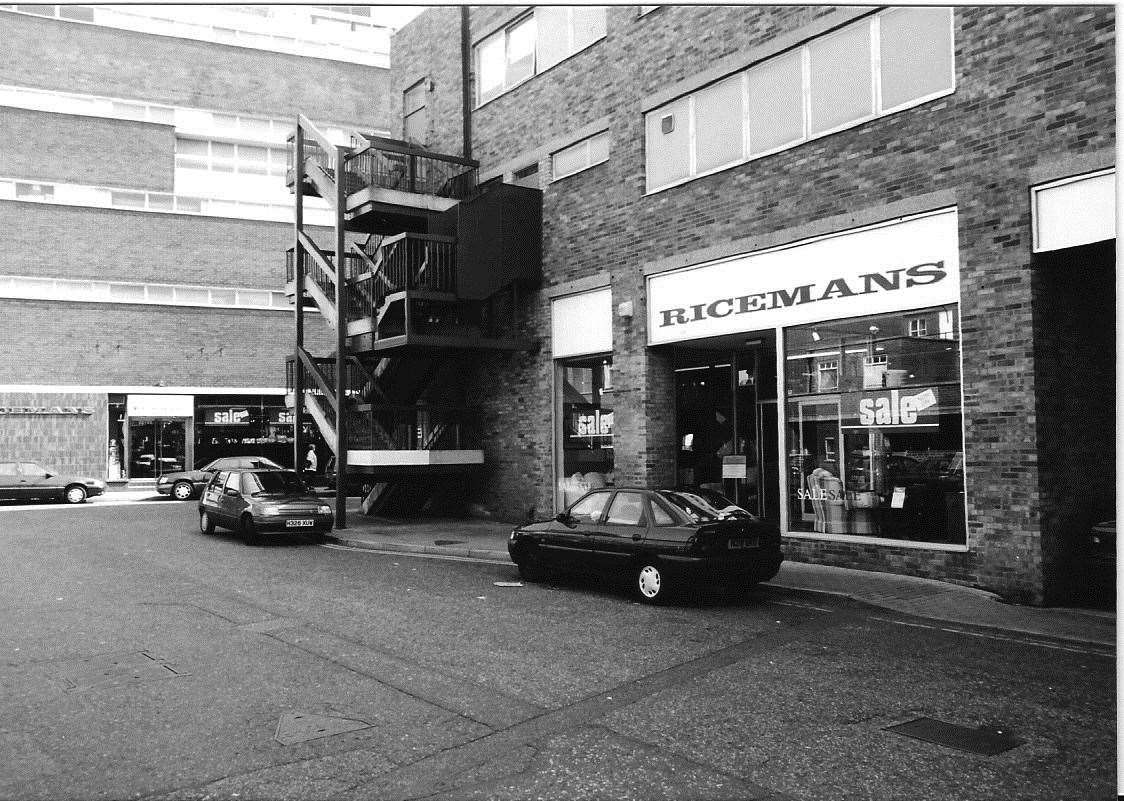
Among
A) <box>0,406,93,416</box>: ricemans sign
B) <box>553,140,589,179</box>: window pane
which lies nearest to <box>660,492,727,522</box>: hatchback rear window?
<box>553,140,589,179</box>: window pane

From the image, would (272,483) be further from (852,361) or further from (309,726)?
(309,726)

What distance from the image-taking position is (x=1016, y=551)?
10.4 metres

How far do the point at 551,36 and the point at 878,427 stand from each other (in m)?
10.7

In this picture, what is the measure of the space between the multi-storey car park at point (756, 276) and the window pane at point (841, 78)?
41mm

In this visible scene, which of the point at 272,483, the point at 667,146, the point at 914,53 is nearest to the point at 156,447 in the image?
the point at 272,483

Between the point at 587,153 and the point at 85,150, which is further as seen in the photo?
the point at 85,150

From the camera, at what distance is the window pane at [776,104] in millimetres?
13172

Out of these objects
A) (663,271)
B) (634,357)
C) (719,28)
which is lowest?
(634,357)

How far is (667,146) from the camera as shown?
1534 cm

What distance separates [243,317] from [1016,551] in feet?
100

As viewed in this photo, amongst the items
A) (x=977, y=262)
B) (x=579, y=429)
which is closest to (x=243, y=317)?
(x=579, y=429)

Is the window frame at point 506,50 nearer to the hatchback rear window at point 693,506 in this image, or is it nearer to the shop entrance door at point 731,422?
the shop entrance door at point 731,422

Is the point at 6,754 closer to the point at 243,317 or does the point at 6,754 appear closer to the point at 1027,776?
the point at 1027,776

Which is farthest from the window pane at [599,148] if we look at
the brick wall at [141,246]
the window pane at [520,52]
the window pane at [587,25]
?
the brick wall at [141,246]
